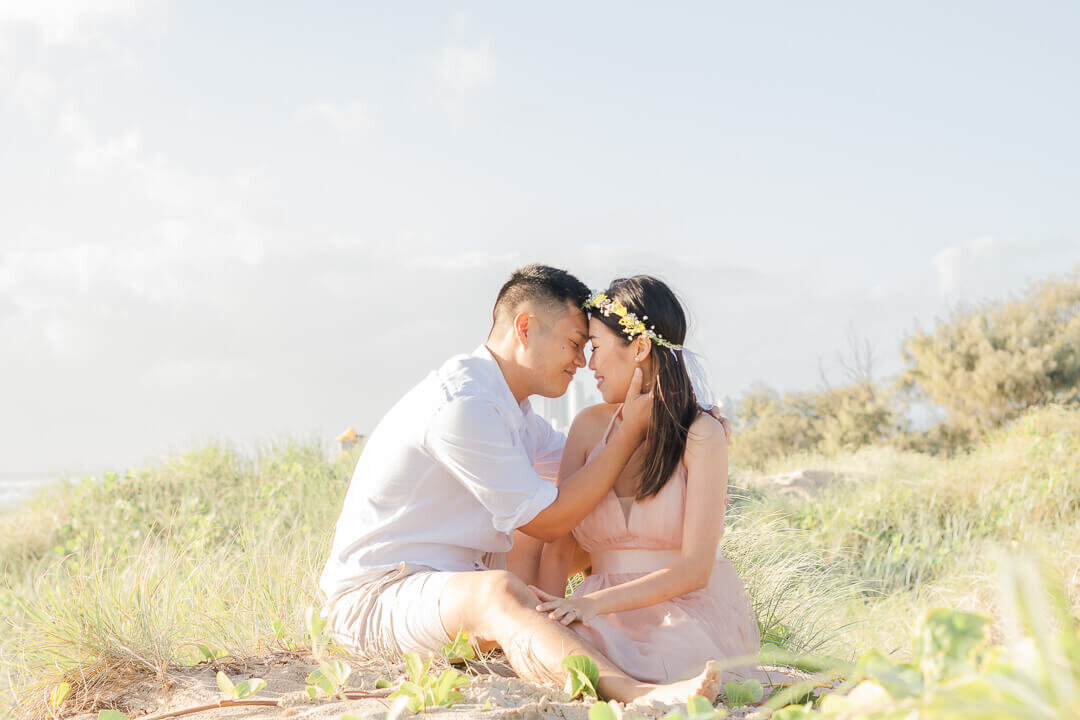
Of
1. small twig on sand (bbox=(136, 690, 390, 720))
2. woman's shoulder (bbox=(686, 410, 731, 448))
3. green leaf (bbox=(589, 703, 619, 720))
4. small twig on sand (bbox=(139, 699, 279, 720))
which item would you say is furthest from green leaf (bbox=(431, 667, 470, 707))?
woman's shoulder (bbox=(686, 410, 731, 448))

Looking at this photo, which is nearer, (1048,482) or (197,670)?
(197,670)

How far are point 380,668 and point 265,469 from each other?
309 inches

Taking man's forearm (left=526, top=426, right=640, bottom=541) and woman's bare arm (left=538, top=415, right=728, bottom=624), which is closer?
woman's bare arm (left=538, top=415, right=728, bottom=624)

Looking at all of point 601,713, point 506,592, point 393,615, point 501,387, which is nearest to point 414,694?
point 506,592

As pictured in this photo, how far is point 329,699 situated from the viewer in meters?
2.71

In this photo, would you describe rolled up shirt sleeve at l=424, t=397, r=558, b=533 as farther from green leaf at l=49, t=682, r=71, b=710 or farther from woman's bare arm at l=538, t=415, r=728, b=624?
green leaf at l=49, t=682, r=71, b=710

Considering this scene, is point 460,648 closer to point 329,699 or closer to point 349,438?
point 329,699

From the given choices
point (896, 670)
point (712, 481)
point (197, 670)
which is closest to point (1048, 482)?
point (712, 481)

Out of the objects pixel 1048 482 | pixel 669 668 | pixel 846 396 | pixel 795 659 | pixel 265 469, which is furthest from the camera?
pixel 846 396

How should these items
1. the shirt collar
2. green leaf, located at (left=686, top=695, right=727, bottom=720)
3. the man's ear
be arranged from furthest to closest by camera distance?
1. the man's ear
2. the shirt collar
3. green leaf, located at (left=686, top=695, right=727, bottom=720)

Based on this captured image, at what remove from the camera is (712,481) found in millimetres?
3330

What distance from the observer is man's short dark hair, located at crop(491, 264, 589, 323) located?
366 centimetres

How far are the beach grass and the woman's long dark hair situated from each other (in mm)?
1033

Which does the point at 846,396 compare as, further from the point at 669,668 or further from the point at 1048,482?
the point at 669,668
